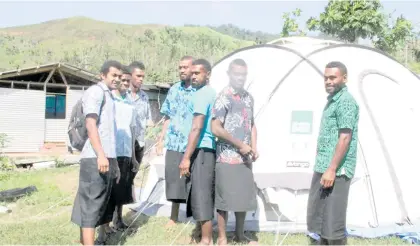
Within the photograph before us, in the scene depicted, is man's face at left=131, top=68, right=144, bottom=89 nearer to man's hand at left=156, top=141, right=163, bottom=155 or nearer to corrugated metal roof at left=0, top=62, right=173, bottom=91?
man's hand at left=156, top=141, right=163, bottom=155

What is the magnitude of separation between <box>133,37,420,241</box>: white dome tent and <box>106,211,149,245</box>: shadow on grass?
22cm

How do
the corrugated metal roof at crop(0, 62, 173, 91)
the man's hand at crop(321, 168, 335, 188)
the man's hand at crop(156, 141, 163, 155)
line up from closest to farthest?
the man's hand at crop(321, 168, 335, 188) → the man's hand at crop(156, 141, 163, 155) → the corrugated metal roof at crop(0, 62, 173, 91)

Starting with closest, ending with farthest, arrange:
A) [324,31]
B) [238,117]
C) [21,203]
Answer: [238,117], [21,203], [324,31]

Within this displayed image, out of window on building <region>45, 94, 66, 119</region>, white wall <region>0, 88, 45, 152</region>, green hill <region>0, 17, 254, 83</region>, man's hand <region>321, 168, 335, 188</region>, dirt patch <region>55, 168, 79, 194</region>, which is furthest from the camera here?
green hill <region>0, 17, 254, 83</region>

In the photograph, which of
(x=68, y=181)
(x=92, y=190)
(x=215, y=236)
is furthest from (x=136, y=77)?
(x=68, y=181)

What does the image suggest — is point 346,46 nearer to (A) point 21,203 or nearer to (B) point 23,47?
(A) point 21,203

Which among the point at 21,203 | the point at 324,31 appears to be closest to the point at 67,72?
the point at 21,203

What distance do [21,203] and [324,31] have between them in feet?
47.8

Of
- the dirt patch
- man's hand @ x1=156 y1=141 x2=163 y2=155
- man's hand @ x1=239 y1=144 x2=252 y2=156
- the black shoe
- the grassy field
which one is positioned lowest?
the dirt patch

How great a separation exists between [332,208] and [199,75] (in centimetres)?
167

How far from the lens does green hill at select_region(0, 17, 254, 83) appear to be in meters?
31.6

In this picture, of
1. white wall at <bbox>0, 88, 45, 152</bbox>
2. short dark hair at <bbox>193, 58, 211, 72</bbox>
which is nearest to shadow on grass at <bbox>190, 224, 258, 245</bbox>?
short dark hair at <bbox>193, 58, 211, 72</bbox>

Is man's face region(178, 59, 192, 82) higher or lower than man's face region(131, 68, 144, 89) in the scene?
higher

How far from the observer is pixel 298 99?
545 centimetres
